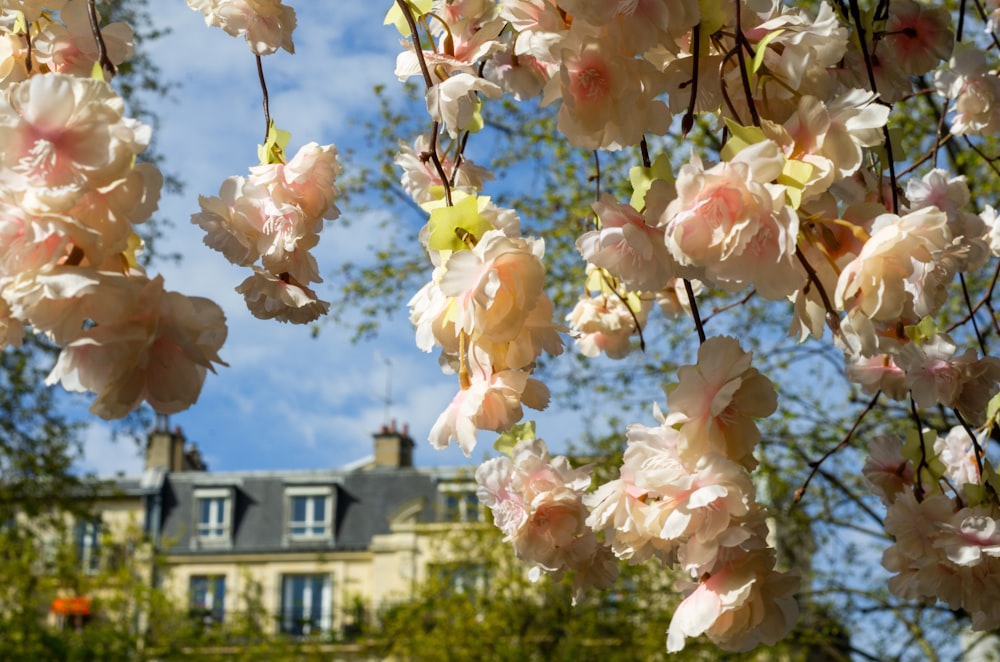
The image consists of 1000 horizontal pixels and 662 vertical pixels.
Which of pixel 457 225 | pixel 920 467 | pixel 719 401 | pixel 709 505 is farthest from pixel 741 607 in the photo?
pixel 920 467

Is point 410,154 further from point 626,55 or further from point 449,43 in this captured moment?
point 626,55

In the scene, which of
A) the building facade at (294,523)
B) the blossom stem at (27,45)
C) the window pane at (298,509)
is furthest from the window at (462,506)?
the blossom stem at (27,45)

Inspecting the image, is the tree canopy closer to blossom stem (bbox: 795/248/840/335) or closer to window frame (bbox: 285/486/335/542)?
blossom stem (bbox: 795/248/840/335)

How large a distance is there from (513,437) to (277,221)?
43cm

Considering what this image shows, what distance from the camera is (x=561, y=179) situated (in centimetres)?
763

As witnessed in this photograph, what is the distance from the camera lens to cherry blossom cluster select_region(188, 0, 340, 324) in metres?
1.30

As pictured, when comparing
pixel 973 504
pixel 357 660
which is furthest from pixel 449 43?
pixel 357 660

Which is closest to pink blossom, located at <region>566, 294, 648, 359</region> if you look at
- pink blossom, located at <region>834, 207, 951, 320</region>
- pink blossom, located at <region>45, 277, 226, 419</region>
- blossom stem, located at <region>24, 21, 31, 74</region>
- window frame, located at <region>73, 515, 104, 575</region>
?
blossom stem, located at <region>24, 21, 31, 74</region>

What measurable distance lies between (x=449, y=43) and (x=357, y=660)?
20532 mm

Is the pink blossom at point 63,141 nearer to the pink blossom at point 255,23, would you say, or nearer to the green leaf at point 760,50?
the green leaf at point 760,50

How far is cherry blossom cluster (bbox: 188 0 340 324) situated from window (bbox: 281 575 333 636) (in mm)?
21769

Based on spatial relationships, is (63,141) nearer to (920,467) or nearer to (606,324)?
(920,467)

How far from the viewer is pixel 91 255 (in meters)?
0.79

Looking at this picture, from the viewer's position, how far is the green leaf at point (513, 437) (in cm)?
152
